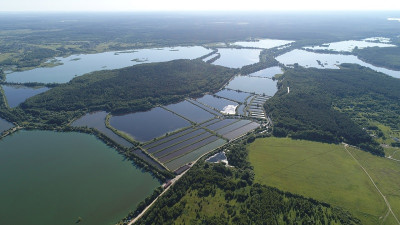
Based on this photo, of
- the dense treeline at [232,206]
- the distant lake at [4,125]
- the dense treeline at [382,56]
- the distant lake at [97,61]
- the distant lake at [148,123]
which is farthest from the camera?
the dense treeline at [382,56]

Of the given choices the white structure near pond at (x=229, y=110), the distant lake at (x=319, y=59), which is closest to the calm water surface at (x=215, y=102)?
the white structure near pond at (x=229, y=110)

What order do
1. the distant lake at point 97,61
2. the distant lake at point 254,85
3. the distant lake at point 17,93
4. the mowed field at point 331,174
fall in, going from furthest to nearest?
1. the distant lake at point 97,61
2. the distant lake at point 254,85
3. the distant lake at point 17,93
4. the mowed field at point 331,174

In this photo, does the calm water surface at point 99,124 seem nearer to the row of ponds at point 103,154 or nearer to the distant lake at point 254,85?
the row of ponds at point 103,154

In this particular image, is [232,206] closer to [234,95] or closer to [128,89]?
[234,95]

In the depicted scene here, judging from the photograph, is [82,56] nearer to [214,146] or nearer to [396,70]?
[214,146]

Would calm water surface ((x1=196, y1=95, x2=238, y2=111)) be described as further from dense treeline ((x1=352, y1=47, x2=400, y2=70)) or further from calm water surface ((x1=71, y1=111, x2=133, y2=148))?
dense treeline ((x1=352, y1=47, x2=400, y2=70))

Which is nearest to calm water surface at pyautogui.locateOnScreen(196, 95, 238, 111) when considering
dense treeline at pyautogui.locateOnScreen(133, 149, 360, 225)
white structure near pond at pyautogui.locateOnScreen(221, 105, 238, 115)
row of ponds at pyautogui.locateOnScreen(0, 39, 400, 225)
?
row of ponds at pyautogui.locateOnScreen(0, 39, 400, 225)

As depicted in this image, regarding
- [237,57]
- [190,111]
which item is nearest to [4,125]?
[190,111]
